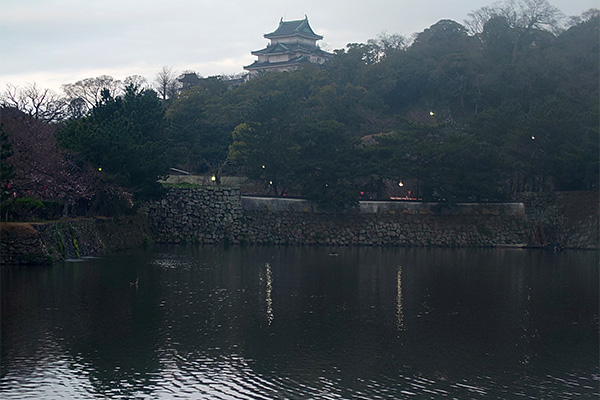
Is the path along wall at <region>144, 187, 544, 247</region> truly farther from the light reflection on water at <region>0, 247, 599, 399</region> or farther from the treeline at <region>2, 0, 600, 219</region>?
the light reflection on water at <region>0, 247, 599, 399</region>

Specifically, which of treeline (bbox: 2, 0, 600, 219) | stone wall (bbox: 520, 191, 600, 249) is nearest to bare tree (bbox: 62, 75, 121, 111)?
treeline (bbox: 2, 0, 600, 219)

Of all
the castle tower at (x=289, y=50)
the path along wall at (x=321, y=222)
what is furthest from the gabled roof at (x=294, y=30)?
the path along wall at (x=321, y=222)

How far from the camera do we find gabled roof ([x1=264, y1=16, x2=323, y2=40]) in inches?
3283

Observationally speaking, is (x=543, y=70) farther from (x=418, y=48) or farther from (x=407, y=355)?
(x=407, y=355)

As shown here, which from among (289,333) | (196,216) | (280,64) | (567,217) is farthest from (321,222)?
(280,64)

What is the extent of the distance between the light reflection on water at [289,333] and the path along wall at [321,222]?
13.0 m

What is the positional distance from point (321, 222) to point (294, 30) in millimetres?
42784

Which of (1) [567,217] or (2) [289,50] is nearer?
(1) [567,217]

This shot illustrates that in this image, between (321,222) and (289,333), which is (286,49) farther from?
(289,333)

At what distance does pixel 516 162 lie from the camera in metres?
48.3

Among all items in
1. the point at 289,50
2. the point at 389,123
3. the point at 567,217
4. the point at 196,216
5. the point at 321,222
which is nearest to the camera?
the point at 196,216

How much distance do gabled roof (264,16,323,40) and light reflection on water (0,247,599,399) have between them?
5734cm

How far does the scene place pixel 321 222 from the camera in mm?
46625

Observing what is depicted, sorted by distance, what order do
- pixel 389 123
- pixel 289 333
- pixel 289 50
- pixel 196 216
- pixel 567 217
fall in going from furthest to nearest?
pixel 289 50
pixel 389 123
pixel 567 217
pixel 196 216
pixel 289 333
